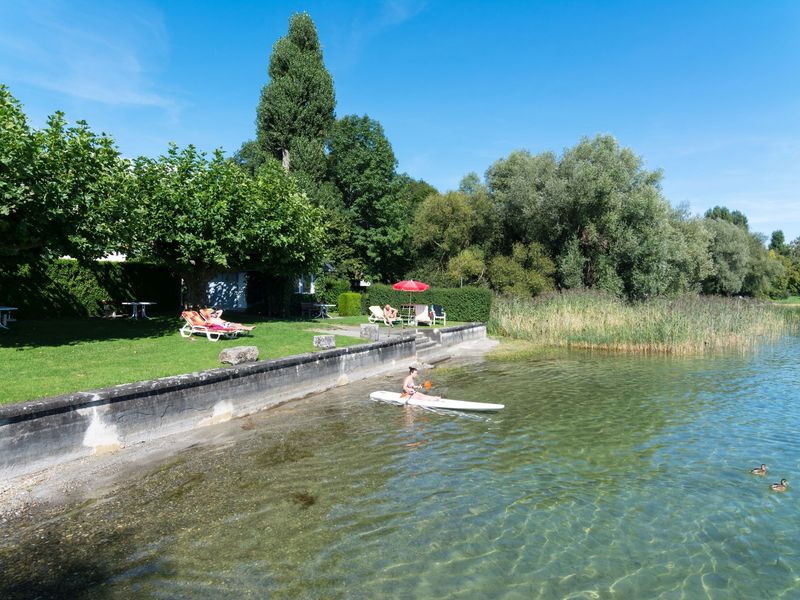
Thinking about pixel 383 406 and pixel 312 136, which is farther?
pixel 312 136

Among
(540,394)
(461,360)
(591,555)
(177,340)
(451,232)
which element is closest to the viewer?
(591,555)

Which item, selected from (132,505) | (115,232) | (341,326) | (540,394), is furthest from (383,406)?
(341,326)

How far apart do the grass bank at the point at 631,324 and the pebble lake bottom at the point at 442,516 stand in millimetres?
11267

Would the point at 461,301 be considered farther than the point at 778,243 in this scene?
No

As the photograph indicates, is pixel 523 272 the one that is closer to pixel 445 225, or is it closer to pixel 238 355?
pixel 445 225

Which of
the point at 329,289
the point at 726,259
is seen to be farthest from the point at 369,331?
the point at 726,259

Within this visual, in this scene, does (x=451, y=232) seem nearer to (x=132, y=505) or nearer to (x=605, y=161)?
(x=605, y=161)

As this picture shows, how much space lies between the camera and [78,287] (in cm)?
1958

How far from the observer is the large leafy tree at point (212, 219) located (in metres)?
17.2

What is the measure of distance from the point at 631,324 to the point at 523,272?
11.4 m

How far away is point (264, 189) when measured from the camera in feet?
64.8

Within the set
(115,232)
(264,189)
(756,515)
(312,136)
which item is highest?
(312,136)

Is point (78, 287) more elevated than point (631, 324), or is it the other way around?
point (78, 287)

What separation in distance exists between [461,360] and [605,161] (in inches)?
808
